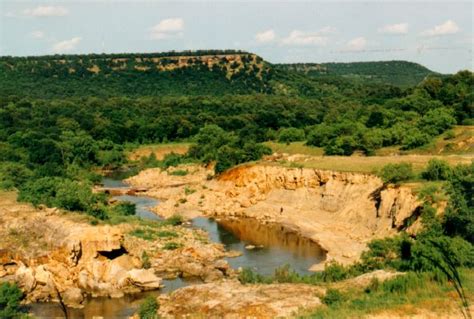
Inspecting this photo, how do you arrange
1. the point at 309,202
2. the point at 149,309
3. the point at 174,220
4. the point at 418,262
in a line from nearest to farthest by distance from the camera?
1. the point at 418,262
2. the point at 149,309
3. the point at 174,220
4. the point at 309,202

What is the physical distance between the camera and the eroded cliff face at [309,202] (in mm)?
40375

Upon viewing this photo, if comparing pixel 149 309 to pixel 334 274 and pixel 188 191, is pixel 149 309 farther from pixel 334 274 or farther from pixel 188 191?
pixel 188 191

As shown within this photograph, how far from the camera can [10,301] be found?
27281mm

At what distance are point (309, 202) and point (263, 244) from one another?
8266 millimetres

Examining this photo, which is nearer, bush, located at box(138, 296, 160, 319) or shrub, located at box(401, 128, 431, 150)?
bush, located at box(138, 296, 160, 319)

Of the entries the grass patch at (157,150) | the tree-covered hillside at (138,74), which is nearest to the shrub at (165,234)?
the grass patch at (157,150)

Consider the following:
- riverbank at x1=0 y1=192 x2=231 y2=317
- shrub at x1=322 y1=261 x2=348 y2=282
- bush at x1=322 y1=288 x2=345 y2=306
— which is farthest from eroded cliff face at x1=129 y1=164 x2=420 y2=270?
bush at x1=322 y1=288 x2=345 y2=306

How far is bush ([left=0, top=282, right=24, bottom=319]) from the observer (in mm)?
26273

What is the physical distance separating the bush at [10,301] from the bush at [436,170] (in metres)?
27.8

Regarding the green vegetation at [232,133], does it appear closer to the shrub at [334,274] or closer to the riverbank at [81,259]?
the shrub at [334,274]

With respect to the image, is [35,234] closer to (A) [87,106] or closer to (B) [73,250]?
(B) [73,250]

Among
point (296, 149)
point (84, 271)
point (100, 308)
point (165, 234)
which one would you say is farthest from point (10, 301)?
point (296, 149)

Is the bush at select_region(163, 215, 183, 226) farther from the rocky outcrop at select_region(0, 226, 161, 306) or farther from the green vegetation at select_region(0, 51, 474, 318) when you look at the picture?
the rocky outcrop at select_region(0, 226, 161, 306)

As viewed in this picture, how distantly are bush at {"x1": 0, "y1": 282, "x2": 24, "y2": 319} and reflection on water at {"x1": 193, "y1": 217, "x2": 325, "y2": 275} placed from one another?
43.5 ft
